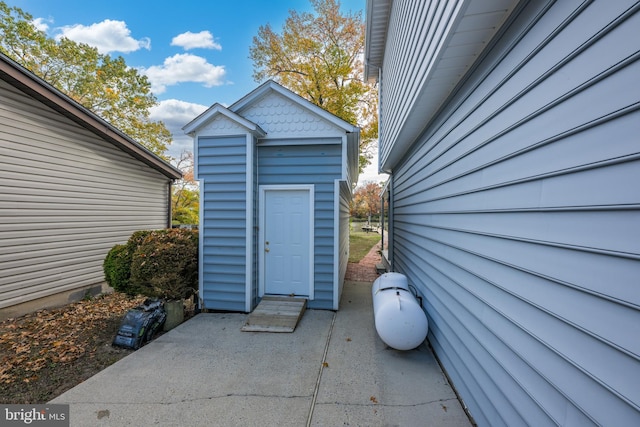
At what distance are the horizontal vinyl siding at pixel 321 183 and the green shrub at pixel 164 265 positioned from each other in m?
2.14

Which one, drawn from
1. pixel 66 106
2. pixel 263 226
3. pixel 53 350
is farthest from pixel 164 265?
pixel 66 106

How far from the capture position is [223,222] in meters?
4.83

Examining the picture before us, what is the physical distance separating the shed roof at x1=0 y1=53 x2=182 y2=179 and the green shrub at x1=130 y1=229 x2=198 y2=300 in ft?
10.3

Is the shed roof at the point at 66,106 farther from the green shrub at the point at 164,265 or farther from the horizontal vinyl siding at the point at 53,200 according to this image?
the green shrub at the point at 164,265

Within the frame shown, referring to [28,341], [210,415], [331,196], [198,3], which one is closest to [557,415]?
[210,415]

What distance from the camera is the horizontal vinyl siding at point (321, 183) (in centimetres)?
486

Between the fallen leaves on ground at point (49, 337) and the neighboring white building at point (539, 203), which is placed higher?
the neighboring white building at point (539, 203)

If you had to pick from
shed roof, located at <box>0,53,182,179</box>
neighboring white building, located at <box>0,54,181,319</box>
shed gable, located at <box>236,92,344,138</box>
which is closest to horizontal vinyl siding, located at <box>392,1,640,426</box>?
shed gable, located at <box>236,92,344,138</box>

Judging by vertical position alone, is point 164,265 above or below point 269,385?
above

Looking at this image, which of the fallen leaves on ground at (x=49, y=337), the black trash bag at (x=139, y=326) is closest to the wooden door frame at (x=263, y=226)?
the black trash bag at (x=139, y=326)

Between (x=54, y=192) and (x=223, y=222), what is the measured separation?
3.85 meters

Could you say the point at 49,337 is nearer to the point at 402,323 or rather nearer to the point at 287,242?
the point at 287,242

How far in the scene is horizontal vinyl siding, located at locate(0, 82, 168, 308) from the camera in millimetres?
4637

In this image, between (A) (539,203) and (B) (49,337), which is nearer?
(A) (539,203)
